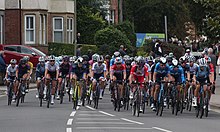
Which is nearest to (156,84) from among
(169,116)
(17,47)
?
(169,116)


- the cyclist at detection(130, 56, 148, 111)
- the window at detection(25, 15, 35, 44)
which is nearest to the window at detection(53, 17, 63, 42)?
the window at detection(25, 15, 35, 44)

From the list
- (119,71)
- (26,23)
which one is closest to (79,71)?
(119,71)

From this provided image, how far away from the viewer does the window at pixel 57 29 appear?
5706cm

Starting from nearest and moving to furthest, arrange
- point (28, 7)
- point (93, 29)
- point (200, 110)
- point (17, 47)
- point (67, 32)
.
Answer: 1. point (200, 110)
2. point (17, 47)
3. point (28, 7)
4. point (67, 32)
5. point (93, 29)

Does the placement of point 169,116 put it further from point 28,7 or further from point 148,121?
point 28,7

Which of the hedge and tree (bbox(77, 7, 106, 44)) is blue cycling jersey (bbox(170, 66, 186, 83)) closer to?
the hedge

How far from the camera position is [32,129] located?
18.9 meters

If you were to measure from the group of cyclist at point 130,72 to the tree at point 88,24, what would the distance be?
3075 cm

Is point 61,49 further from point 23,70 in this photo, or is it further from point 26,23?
point 23,70

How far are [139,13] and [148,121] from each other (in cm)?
6377

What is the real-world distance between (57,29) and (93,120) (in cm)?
3605

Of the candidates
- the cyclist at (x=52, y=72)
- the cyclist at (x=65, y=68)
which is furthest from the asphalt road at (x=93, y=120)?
the cyclist at (x=65, y=68)

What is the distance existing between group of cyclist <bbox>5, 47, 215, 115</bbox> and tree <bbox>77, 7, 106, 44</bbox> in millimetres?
Answer: 30750

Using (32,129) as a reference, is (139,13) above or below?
above
